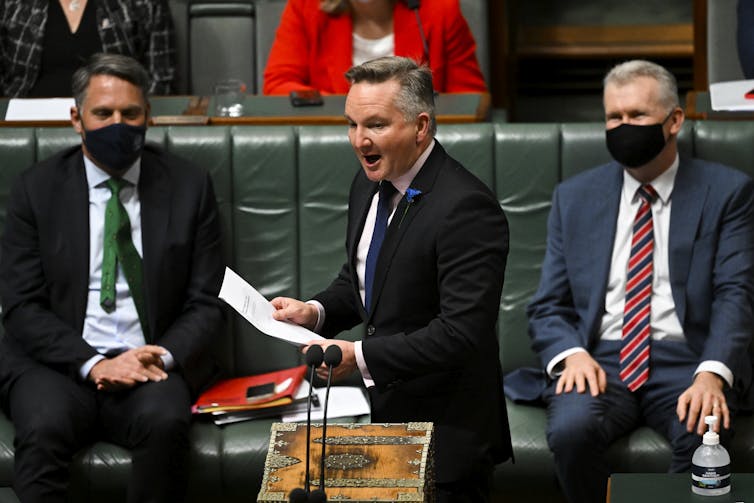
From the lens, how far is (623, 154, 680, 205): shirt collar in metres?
3.34

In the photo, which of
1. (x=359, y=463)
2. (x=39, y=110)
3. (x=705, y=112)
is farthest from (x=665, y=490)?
(x=39, y=110)

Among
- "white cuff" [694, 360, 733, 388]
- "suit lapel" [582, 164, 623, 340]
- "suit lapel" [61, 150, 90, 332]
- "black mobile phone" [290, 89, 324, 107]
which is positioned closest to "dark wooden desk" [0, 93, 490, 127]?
"black mobile phone" [290, 89, 324, 107]

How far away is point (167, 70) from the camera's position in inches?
187

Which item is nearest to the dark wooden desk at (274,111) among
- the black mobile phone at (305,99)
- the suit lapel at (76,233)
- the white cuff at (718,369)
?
the black mobile phone at (305,99)

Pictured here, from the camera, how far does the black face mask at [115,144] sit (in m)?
3.40

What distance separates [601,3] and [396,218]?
3.76 meters

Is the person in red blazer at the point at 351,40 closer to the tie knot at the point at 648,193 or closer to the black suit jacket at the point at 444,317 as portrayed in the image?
the tie knot at the point at 648,193

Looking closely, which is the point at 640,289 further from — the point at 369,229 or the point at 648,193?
the point at 369,229

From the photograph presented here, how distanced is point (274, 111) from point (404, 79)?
1.49 meters

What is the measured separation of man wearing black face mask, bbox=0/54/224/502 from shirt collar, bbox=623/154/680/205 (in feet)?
3.65

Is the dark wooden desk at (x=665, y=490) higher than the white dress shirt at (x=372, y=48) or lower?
lower

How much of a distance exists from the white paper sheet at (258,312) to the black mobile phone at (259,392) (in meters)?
0.84

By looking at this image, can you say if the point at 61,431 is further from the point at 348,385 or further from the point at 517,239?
the point at 517,239

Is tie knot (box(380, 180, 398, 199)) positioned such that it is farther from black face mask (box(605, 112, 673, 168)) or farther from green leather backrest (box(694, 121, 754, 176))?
green leather backrest (box(694, 121, 754, 176))
